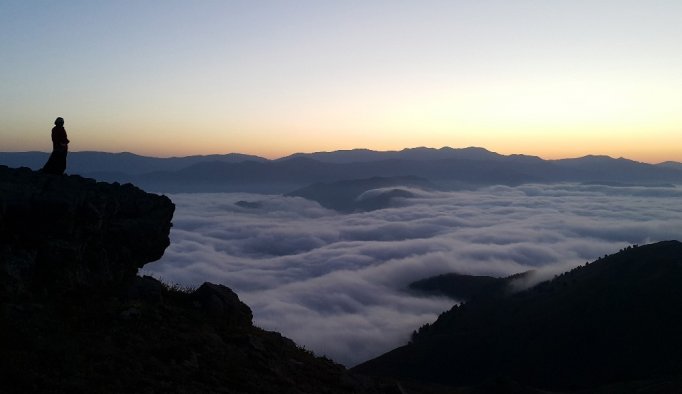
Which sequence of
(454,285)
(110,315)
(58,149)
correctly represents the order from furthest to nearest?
(454,285) → (58,149) → (110,315)

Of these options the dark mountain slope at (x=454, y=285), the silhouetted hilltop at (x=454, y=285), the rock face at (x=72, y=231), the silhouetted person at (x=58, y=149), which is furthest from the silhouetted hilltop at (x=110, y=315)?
the dark mountain slope at (x=454, y=285)

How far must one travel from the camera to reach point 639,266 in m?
98.8

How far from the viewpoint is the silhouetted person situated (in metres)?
16.8

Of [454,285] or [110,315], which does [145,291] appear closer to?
[110,315]

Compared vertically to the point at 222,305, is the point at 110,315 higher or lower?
higher

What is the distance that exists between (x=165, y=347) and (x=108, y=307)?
7.74 ft

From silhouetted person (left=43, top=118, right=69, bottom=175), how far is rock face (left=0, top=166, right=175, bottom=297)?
43.0 inches

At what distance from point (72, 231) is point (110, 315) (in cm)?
309

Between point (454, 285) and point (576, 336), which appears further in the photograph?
point (454, 285)

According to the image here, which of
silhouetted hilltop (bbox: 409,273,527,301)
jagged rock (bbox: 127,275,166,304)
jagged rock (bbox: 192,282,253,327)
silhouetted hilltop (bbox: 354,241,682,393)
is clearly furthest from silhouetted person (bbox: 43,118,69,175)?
silhouetted hilltop (bbox: 409,273,527,301)

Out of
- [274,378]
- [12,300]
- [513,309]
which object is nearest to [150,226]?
→ [12,300]

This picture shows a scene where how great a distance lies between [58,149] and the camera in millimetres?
17016

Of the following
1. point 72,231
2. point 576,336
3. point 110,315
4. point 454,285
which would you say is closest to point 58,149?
point 72,231

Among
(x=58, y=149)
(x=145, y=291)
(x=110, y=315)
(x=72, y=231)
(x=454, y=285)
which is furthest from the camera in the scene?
(x=454, y=285)
